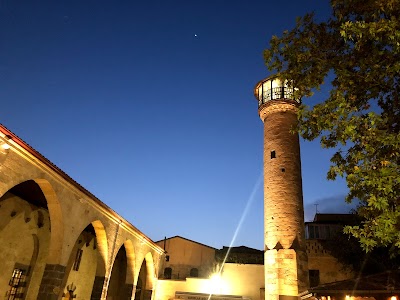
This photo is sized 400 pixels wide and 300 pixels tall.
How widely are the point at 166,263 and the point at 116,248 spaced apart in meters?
10.6

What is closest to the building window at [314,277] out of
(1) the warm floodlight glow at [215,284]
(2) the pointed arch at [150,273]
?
(1) the warm floodlight glow at [215,284]

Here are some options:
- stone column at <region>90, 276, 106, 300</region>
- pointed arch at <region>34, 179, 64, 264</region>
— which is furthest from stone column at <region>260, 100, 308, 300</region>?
pointed arch at <region>34, 179, 64, 264</region>

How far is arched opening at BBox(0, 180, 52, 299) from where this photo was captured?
36.2 ft

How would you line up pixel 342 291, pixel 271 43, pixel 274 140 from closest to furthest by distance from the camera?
pixel 271 43 < pixel 342 291 < pixel 274 140

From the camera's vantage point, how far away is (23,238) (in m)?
12.1

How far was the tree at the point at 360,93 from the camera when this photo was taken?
625cm

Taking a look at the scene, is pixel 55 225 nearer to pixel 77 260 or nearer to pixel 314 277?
pixel 77 260

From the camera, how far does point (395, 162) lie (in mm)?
6777

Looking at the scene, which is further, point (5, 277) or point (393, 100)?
point (5, 277)

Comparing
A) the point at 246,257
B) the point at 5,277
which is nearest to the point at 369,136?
the point at 5,277

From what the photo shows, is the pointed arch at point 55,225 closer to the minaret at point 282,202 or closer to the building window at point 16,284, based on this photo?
the building window at point 16,284

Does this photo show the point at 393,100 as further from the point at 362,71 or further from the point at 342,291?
the point at 342,291

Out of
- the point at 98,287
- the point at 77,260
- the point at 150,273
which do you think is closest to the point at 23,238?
the point at 98,287

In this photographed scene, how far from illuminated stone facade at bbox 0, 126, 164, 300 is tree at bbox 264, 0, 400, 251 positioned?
6.69 m
